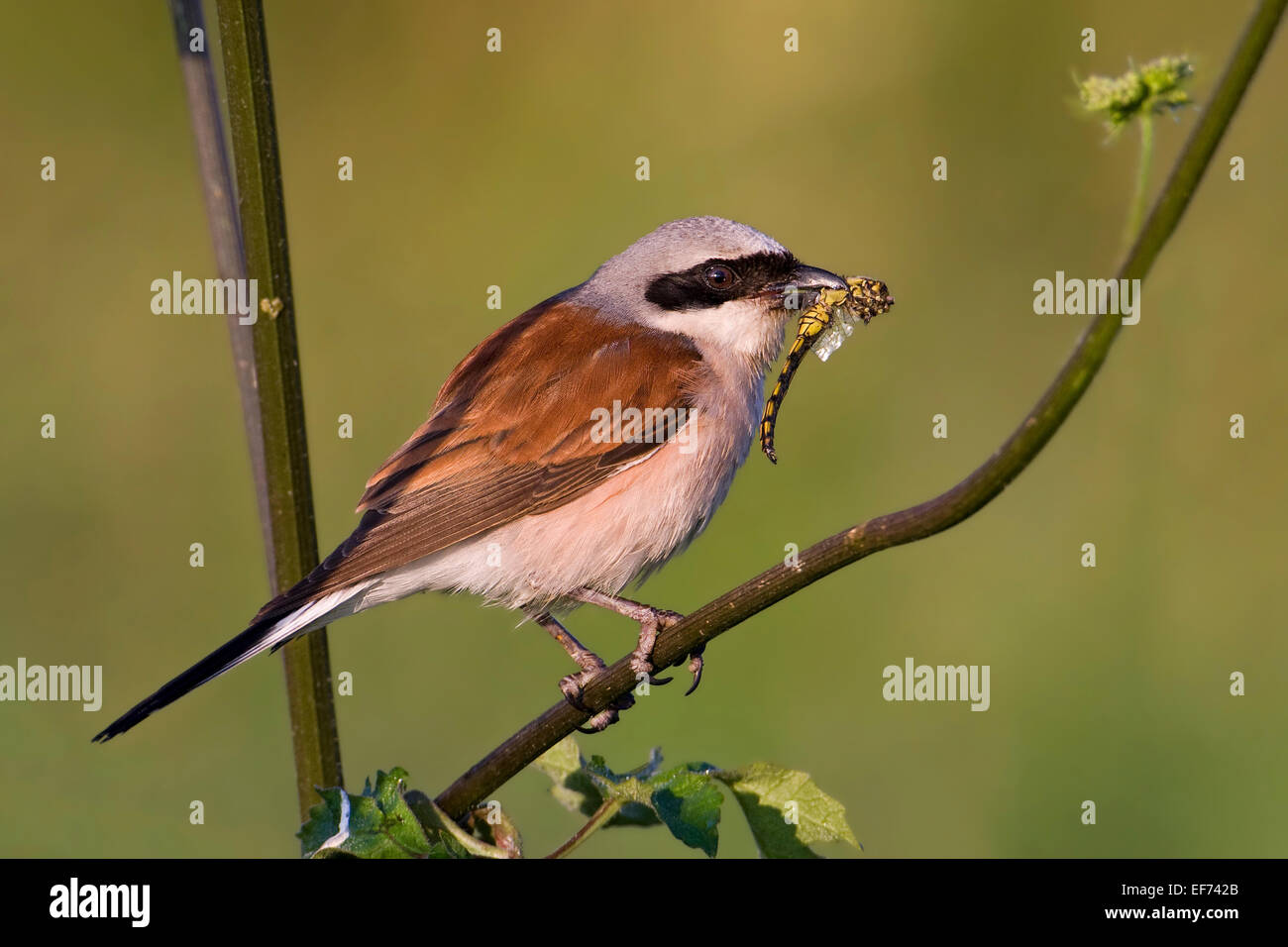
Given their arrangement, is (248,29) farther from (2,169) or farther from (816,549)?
(2,169)

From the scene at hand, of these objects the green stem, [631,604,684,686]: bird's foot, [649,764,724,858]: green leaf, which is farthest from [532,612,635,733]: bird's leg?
the green stem

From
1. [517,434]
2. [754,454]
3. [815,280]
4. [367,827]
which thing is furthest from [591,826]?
[754,454]

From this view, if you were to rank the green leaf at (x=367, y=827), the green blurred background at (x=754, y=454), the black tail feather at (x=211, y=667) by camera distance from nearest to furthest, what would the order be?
the green leaf at (x=367, y=827)
the black tail feather at (x=211, y=667)
the green blurred background at (x=754, y=454)

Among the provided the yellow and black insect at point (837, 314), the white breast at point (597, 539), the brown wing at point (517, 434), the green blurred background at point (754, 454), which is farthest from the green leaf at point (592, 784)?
the green blurred background at point (754, 454)

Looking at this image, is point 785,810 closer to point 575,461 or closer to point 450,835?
point 450,835

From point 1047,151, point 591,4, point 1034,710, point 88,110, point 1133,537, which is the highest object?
point 591,4

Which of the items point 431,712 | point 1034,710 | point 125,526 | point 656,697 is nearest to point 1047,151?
point 1034,710

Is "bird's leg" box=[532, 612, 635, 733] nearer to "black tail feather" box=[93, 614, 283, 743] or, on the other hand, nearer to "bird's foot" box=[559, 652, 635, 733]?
"bird's foot" box=[559, 652, 635, 733]

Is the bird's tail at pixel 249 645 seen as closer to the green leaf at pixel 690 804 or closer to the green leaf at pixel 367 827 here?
the green leaf at pixel 367 827
